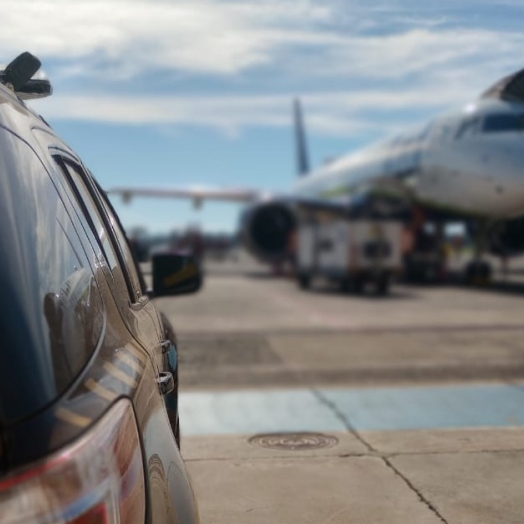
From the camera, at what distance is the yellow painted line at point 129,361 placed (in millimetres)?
2016

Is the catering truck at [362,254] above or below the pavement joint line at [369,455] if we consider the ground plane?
below

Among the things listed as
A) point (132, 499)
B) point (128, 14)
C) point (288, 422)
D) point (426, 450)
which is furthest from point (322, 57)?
point (132, 499)

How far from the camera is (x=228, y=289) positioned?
23828mm

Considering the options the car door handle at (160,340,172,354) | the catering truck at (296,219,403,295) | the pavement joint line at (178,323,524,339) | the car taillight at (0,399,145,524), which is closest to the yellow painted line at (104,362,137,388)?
the car taillight at (0,399,145,524)

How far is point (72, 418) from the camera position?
5.29 ft

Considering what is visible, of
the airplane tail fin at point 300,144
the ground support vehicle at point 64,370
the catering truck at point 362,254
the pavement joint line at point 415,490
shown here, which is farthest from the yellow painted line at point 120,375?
the airplane tail fin at point 300,144

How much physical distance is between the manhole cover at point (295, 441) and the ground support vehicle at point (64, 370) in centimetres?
314

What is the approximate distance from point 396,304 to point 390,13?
1378 centimetres

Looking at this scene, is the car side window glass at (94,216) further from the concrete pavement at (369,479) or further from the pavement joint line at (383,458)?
the pavement joint line at (383,458)

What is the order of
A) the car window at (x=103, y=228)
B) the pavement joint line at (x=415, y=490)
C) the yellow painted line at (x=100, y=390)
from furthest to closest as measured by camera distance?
the pavement joint line at (x=415, y=490) → the car window at (x=103, y=228) → the yellow painted line at (x=100, y=390)

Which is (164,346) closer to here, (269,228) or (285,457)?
(285,457)

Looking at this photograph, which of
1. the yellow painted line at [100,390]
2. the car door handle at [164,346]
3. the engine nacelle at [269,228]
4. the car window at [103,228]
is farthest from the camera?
the engine nacelle at [269,228]

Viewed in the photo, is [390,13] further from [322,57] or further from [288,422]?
[288,422]

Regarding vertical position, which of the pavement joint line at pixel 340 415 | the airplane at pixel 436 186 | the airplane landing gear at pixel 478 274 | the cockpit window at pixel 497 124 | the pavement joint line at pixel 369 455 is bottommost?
the airplane landing gear at pixel 478 274
